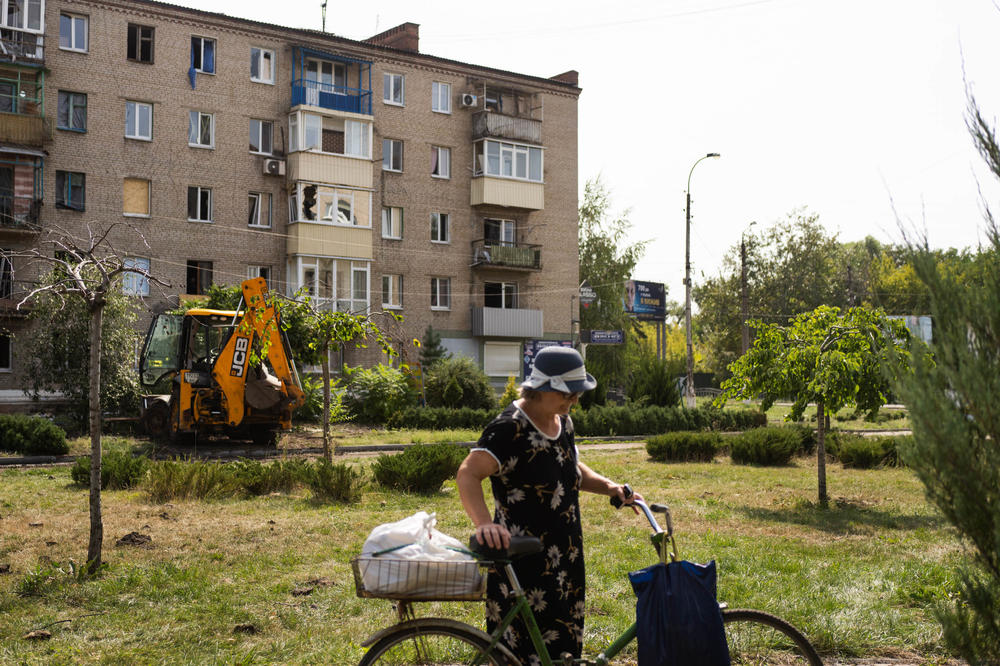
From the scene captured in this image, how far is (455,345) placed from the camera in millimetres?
43688

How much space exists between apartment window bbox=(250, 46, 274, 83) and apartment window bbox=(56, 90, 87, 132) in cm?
650

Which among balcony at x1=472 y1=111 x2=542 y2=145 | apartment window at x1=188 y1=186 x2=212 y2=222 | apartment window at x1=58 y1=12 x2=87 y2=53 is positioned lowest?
apartment window at x1=188 y1=186 x2=212 y2=222

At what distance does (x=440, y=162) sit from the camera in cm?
4375

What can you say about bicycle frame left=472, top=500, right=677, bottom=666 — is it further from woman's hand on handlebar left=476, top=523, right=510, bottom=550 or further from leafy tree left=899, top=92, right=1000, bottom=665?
leafy tree left=899, top=92, right=1000, bottom=665

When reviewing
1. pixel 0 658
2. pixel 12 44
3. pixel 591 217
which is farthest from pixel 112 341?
pixel 591 217

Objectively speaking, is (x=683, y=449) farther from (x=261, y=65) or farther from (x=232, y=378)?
(x=261, y=65)

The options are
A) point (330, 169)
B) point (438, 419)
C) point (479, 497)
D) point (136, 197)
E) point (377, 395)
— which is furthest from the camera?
point (330, 169)

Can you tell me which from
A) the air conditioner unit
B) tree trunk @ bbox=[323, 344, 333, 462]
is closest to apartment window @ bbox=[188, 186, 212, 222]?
the air conditioner unit

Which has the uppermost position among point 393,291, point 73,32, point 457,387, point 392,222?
point 73,32

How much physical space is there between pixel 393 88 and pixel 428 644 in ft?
134

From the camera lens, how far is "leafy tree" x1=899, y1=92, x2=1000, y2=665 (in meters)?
3.31

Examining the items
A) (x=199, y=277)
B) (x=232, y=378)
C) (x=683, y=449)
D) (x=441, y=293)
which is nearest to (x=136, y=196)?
(x=199, y=277)

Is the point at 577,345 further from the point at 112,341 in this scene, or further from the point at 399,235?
the point at 112,341

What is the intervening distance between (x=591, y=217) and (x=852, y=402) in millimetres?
47815
